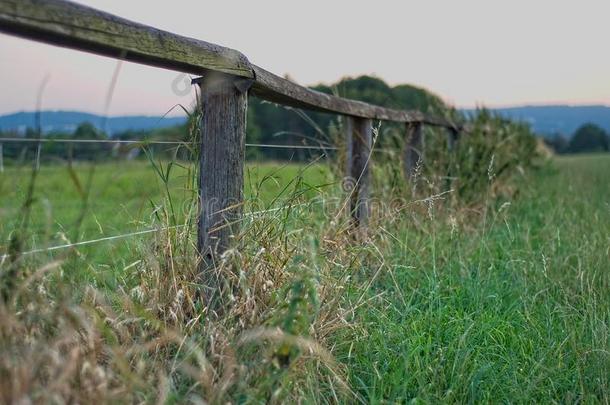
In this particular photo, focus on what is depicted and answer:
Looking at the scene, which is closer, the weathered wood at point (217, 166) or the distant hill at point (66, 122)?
the distant hill at point (66, 122)

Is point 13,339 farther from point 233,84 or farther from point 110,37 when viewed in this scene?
point 233,84

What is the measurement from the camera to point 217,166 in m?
2.99

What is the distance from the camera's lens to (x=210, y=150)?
9.79ft

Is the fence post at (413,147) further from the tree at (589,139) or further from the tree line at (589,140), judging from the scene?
the tree at (589,139)

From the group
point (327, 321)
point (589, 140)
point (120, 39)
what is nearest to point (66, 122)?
point (120, 39)

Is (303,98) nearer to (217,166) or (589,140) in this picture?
(217,166)

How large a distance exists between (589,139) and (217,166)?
2813 inches

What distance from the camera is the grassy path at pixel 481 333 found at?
2938 millimetres

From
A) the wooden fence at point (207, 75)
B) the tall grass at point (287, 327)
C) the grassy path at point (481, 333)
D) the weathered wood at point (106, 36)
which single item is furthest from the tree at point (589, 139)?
the weathered wood at point (106, 36)

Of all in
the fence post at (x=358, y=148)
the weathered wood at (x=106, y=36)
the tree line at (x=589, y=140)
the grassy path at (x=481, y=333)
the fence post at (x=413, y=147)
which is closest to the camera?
the weathered wood at (x=106, y=36)

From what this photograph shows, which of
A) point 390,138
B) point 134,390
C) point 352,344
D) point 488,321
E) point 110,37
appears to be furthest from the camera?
point 390,138

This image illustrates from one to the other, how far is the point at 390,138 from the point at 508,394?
17.9 feet

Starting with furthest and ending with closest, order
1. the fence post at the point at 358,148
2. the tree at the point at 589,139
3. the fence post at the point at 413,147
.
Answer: the tree at the point at 589,139 → the fence post at the point at 413,147 → the fence post at the point at 358,148

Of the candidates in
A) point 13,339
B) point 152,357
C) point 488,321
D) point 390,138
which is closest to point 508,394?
point 488,321
